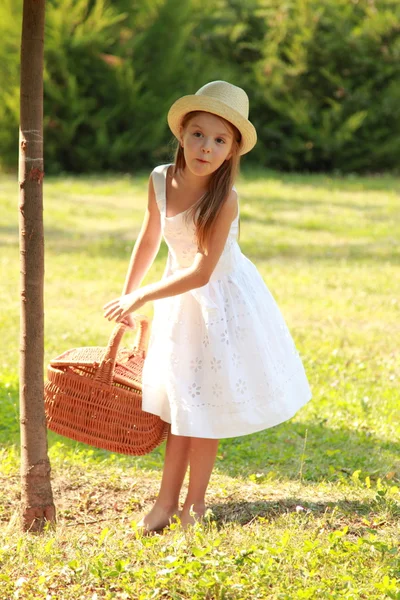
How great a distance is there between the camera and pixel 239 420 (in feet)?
10.8

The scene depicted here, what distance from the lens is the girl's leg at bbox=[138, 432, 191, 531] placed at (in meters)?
3.42

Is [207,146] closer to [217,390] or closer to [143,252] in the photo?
[143,252]

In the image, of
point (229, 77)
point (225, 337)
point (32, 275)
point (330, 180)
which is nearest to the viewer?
point (32, 275)

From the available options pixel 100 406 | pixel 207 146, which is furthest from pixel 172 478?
pixel 207 146

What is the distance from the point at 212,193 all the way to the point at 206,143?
0.59 ft

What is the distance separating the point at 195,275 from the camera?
10.5 ft

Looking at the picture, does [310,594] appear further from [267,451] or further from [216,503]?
[267,451]

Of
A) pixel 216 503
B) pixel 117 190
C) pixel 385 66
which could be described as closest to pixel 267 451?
pixel 216 503

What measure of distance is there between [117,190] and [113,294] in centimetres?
597

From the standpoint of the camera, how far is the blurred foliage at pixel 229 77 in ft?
48.2

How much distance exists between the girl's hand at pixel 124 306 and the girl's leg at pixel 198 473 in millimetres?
554

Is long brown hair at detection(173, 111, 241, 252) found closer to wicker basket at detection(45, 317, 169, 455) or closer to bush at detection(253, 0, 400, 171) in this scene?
wicker basket at detection(45, 317, 169, 455)

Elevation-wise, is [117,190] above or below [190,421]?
above

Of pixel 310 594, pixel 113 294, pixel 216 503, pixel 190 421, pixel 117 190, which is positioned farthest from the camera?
pixel 117 190
